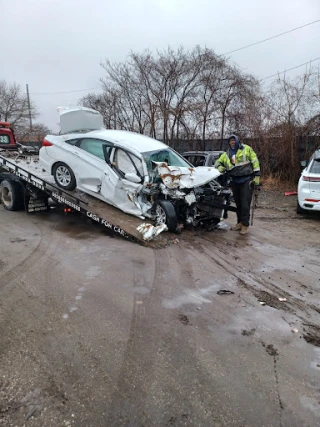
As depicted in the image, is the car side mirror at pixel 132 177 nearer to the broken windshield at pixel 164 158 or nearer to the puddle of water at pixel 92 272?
the broken windshield at pixel 164 158

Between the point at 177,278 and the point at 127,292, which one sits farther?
the point at 177,278

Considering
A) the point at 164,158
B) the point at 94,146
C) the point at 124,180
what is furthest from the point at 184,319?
the point at 94,146

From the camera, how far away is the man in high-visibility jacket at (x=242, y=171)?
666 cm

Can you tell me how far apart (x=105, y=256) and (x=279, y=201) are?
7866mm

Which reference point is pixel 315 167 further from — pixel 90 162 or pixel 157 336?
pixel 157 336

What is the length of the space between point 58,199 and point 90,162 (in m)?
1.14

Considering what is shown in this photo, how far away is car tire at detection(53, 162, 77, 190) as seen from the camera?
7160 millimetres

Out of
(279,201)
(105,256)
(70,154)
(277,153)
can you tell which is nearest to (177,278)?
(105,256)

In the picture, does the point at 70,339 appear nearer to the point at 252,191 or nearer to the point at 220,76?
the point at 252,191

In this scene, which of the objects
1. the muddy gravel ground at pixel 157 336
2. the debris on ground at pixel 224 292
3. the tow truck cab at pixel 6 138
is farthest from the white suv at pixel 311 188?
the tow truck cab at pixel 6 138

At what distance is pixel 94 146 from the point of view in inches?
272

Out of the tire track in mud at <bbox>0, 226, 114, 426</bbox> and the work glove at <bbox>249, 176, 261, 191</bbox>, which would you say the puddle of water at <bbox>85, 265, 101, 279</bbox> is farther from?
the work glove at <bbox>249, 176, 261, 191</bbox>

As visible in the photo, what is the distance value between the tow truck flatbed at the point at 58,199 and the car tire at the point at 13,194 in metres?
0.09

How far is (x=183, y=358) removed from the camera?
2.73 metres
